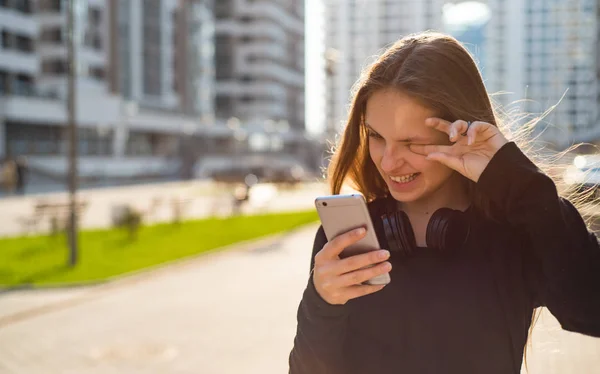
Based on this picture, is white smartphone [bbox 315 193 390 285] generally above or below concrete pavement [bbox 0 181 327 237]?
above

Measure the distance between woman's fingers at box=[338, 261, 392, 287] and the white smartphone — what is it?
0.02 metres

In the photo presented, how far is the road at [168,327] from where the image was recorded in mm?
7211

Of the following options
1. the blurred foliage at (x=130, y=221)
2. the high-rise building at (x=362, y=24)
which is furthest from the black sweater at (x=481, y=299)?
the high-rise building at (x=362, y=24)

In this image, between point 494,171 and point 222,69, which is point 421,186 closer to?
point 494,171

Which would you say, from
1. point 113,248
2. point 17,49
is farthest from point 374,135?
point 17,49

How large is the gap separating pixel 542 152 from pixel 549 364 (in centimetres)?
117

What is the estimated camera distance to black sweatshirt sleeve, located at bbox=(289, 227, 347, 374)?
2.07 metres

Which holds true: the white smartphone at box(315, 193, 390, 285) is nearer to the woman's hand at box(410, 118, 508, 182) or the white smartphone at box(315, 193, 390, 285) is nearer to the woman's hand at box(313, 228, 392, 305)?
the woman's hand at box(313, 228, 392, 305)

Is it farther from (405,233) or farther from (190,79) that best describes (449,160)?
(190,79)

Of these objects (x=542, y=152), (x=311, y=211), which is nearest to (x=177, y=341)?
(x=542, y=152)

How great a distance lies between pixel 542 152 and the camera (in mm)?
2871

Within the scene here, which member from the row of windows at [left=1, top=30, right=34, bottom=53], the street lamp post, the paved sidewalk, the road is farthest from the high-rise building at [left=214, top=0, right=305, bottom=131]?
the road

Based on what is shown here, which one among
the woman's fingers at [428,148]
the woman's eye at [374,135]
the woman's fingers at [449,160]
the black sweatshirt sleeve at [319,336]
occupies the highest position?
the woman's eye at [374,135]

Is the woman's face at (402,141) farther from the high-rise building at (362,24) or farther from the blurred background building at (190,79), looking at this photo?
the high-rise building at (362,24)
